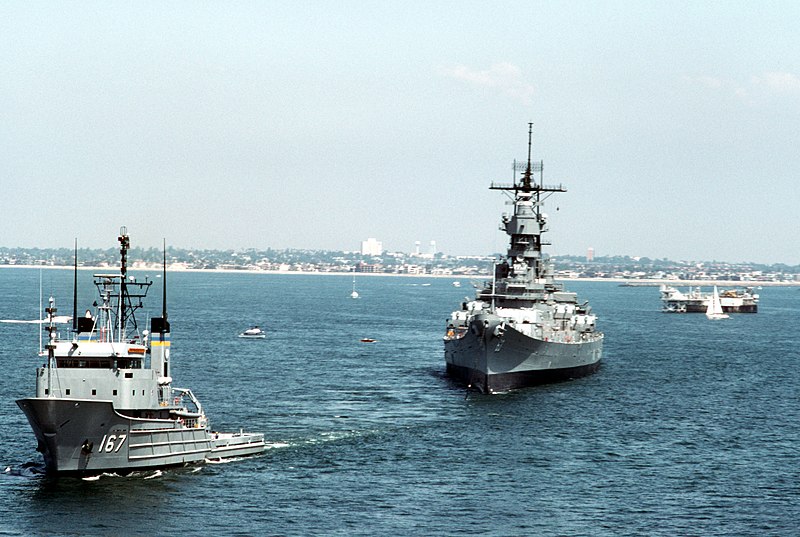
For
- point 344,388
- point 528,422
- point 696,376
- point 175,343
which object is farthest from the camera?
point 175,343

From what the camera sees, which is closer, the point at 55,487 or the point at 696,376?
the point at 55,487

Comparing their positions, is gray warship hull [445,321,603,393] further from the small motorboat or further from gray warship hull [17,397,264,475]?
the small motorboat

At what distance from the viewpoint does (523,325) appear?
8650 cm

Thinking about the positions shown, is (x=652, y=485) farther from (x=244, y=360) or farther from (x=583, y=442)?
(x=244, y=360)

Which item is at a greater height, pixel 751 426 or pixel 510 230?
pixel 510 230

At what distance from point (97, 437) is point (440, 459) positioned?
17227 millimetres

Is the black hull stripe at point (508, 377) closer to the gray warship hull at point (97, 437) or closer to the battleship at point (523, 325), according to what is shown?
the battleship at point (523, 325)

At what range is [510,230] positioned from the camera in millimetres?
103125

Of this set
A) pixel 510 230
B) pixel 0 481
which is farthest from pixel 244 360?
pixel 0 481

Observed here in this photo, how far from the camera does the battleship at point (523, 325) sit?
8194cm

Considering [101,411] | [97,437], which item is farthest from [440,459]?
[101,411]

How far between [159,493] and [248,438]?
30.2 ft

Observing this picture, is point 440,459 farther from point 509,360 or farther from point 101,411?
point 509,360

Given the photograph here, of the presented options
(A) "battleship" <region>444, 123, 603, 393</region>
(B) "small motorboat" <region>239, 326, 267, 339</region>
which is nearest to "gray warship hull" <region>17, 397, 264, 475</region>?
(A) "battleship" <region>444, 123, 603, 393</region>
